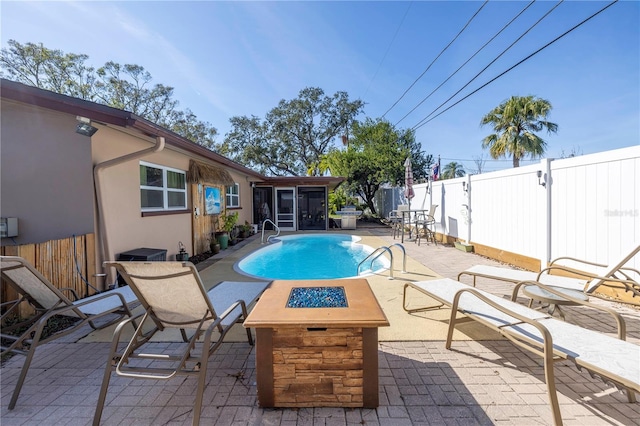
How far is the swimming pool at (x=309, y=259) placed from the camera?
23.7ft

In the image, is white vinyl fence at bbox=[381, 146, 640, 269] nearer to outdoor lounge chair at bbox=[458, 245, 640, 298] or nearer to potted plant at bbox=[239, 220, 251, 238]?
outdoor lounge chair at bbox=[458, 245, 640, 298]

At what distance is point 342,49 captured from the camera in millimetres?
14656

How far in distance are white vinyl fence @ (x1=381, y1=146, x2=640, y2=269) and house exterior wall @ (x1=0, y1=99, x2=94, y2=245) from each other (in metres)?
7.57

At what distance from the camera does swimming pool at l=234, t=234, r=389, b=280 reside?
721 centimetres

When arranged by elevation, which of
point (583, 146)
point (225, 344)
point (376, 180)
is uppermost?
point (583, 146)

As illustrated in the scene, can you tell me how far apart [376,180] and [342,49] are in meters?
8.54

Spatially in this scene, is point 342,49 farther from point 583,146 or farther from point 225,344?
point 583,146

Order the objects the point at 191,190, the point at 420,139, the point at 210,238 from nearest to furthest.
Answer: the point at 191,190 → the point at 210,238 → the point at 420,139

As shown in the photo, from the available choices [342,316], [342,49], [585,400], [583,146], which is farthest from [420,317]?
[583,146]

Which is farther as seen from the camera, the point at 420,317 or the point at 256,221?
the point at 256,221

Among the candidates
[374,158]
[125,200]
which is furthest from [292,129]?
[125,200]

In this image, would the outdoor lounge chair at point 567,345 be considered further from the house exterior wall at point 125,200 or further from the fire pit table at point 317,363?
the house exterior wall at point 125,200

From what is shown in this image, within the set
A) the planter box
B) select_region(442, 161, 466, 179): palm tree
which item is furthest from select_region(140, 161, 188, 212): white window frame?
select_region(442, 161, 466, 179): palm tree

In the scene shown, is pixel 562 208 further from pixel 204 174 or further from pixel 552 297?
pixel 204 174
